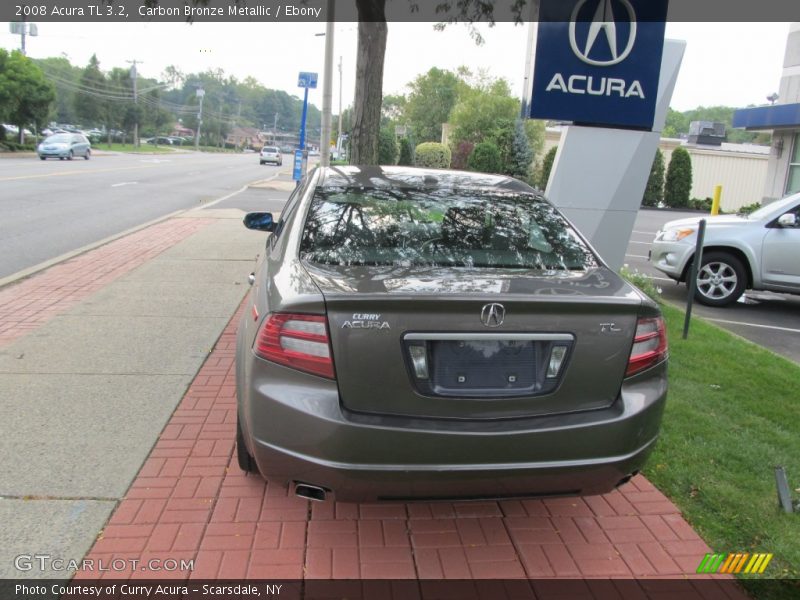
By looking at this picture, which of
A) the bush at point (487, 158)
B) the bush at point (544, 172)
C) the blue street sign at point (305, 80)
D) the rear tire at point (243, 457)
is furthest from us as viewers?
the bush at point (487, 158)

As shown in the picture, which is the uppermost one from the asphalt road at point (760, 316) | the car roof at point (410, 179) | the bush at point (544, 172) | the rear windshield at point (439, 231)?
the bush at point (544, 172)

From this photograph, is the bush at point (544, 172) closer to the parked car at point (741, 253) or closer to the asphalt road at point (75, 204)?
the asphalt road at point (75, 204)

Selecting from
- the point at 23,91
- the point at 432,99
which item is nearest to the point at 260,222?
the point at 23,91

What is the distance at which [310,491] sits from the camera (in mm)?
2717

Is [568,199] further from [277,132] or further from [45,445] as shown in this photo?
[277,132]

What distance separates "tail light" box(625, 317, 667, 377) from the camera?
2.86m

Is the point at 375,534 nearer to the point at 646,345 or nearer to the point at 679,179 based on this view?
the point at 646,345

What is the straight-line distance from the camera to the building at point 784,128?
65.2ft

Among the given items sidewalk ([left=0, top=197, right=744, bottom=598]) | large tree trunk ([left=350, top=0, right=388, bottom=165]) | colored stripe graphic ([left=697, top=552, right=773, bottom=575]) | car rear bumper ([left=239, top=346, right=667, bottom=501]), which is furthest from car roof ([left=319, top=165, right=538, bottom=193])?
large tree trunk ([left=350, top=0, right=388, bottom=165])

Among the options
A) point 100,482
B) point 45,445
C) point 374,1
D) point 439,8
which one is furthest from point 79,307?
point 439,8

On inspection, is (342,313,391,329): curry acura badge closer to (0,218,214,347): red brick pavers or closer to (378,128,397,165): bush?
(0,218,214,347): red brick pavers

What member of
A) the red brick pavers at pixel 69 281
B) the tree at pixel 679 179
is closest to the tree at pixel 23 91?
the red brick pavers at pixel 69 281

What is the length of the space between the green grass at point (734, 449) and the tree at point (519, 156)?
87.9ft

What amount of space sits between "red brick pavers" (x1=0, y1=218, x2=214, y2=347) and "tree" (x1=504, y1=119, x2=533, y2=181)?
2295 centimetres
